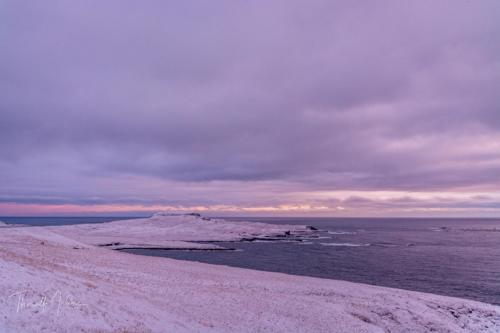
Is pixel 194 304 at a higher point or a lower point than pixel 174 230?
higher

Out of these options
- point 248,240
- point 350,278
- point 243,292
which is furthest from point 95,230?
point 243,292

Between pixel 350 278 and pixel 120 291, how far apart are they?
31.4m

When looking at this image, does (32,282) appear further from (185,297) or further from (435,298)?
(435,298)

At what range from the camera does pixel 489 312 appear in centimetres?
2773

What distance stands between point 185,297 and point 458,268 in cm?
4618

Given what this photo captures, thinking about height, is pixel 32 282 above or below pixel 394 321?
above

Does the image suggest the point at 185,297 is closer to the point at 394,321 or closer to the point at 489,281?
the point at 394,321

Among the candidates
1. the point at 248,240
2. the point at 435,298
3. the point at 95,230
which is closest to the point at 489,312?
the point at 435,298

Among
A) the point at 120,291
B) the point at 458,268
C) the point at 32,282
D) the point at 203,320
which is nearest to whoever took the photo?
the point at 32,282

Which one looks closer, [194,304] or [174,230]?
[194,304]

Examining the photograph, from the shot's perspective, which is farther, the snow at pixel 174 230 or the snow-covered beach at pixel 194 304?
the snow at pixel 174 230

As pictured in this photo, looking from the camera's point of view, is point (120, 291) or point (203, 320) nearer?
point (203, 320)

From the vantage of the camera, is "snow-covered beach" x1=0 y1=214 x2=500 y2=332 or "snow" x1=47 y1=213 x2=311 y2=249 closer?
"snow-covered beach" x1=0 y1=214 x2=500 y2=332

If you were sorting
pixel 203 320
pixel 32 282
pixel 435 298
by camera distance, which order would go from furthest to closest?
pixel 435 298 → pixel 203 320 → pixel 32 282
